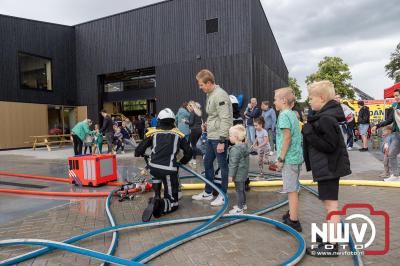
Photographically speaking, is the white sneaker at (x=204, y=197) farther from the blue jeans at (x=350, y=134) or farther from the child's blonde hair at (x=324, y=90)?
the blue jeans at (x=350, y=134)

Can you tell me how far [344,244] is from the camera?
331cm

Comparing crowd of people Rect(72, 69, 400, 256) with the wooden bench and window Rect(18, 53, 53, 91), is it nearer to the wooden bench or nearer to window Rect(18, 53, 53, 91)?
the wooden bench

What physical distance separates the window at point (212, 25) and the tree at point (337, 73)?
39.0m

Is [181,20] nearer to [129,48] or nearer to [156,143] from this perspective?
[129,48]

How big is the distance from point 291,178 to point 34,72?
22004 mm

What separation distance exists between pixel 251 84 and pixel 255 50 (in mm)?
2293

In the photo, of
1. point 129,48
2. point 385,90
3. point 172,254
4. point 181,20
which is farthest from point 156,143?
point 129,48

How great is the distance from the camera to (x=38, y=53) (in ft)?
71.8

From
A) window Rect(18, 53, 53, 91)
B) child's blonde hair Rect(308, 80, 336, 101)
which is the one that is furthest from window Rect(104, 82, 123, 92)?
child's blonde hair Rect(308, 80, 336, 101)

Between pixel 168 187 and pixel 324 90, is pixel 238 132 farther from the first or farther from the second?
pixel 324 90

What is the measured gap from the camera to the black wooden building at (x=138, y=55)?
60.5 feet

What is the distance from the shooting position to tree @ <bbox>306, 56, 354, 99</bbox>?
2114 inches

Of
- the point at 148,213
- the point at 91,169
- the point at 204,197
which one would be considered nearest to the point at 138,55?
the point at 91,169

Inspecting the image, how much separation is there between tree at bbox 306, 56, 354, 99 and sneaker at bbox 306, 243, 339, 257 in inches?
2132
